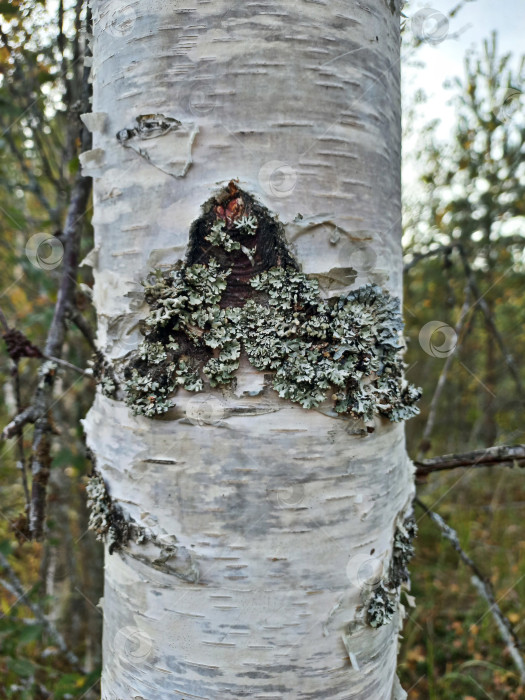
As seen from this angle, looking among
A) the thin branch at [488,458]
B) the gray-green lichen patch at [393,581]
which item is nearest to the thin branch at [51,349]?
the gray-green lichen patch at [393,581]

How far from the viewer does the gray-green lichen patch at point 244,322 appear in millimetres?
695

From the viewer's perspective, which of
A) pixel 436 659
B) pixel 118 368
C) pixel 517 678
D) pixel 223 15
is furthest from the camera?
pixel 436 659

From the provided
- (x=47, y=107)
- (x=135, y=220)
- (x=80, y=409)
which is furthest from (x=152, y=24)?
(x=80, y=409)

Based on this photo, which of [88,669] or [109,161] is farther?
[88,669]

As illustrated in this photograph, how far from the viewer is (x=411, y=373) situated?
465 cm

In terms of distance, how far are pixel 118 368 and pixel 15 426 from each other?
343 mm

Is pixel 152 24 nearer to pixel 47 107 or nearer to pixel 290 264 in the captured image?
pixel 290 264

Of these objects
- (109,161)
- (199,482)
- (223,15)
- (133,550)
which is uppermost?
(223,15)

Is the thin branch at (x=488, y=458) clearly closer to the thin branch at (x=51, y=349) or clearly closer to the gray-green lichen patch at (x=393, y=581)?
the gray-green lichen patch at (x=393, y=581)

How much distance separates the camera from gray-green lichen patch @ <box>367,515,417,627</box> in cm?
77

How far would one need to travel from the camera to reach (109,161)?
0.78 metres

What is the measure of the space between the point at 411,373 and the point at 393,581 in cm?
401

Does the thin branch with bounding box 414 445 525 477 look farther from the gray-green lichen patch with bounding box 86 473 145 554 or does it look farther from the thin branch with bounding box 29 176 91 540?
the thin branch with bounding box 29 176 91 540

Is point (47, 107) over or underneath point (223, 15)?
over
